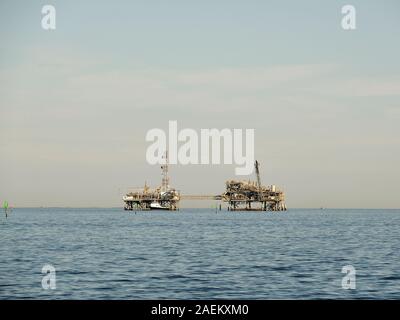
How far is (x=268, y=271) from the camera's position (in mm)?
39625

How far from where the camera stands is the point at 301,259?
47.9 m

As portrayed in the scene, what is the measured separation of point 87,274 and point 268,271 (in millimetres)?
12586

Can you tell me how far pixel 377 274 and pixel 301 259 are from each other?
375 inches
